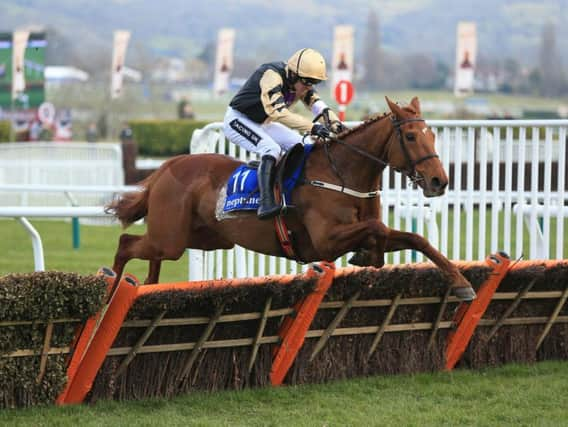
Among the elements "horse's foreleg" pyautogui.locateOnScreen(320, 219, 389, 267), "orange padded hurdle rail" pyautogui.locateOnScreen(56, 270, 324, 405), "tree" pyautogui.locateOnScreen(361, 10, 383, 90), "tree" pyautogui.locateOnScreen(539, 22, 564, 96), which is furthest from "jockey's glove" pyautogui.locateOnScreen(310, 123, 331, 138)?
"tree" pyautogui.locateOnScreen(361, 10, 383, 90)

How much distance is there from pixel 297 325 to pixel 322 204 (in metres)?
0.71

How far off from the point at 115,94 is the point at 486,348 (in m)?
24.8

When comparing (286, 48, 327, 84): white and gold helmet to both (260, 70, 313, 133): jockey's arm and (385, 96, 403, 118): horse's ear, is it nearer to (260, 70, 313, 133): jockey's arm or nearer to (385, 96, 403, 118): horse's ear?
(260, 70, 313, 133): jockey's arm

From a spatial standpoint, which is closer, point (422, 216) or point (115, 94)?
point (422, 216)

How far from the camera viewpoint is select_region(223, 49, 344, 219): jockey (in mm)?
6215

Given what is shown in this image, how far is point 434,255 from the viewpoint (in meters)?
5.86

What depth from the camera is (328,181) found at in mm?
6184

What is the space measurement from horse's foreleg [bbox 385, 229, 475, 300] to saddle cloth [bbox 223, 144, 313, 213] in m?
0.71

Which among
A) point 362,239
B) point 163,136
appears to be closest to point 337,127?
point 362,239

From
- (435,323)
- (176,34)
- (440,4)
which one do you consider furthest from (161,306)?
(440,4)

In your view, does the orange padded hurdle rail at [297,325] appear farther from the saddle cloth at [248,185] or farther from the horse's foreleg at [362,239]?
the saddle cloth at [248,185]

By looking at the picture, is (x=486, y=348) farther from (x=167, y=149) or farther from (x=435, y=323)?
(x=167, y=149)

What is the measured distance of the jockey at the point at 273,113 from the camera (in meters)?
6.21

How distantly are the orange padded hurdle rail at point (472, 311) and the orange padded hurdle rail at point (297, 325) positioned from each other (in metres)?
1.02
